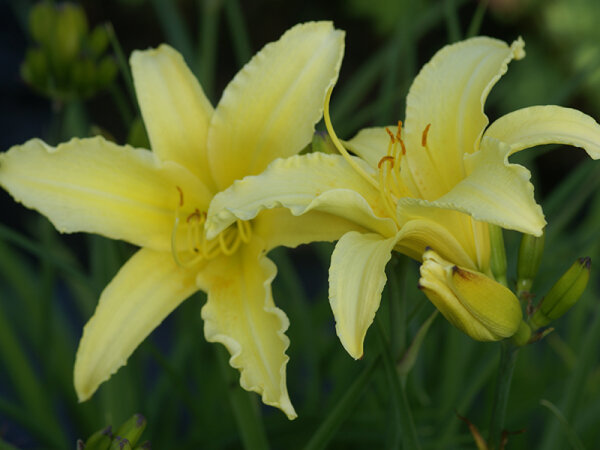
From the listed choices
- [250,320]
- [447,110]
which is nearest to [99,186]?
[250,320]

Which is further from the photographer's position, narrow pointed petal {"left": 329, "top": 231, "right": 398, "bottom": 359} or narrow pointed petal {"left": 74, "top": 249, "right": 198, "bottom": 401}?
narrow pointed petal {"left": 74, "top": 249, "right": 198, "bottom": 401}

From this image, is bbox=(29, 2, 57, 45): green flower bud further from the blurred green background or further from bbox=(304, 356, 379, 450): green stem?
bbox=(304, 356, 379, 450): green stem

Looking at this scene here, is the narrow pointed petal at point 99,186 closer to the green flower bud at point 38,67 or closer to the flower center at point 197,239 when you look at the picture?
the flower center at point 197,239

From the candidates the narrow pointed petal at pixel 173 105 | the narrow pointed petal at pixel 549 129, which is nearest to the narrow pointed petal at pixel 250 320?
the narrow pointed petal at pixel 173 105

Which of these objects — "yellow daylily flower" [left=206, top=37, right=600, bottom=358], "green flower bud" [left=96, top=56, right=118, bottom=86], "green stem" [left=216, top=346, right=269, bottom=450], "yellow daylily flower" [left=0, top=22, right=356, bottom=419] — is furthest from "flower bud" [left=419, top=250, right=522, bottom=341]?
"green flower bud" [left=96, top=56, right=118, bottom=86]

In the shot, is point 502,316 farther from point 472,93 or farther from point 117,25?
point 117,25

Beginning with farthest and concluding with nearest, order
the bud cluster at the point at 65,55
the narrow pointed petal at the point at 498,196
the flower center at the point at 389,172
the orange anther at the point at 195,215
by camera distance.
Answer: the bud cluster at the point at 65,55 → the orange anther at the point at 195,215 → the flower center at the point at 389,172 → the narrow pointed petal at the point at 498,196
